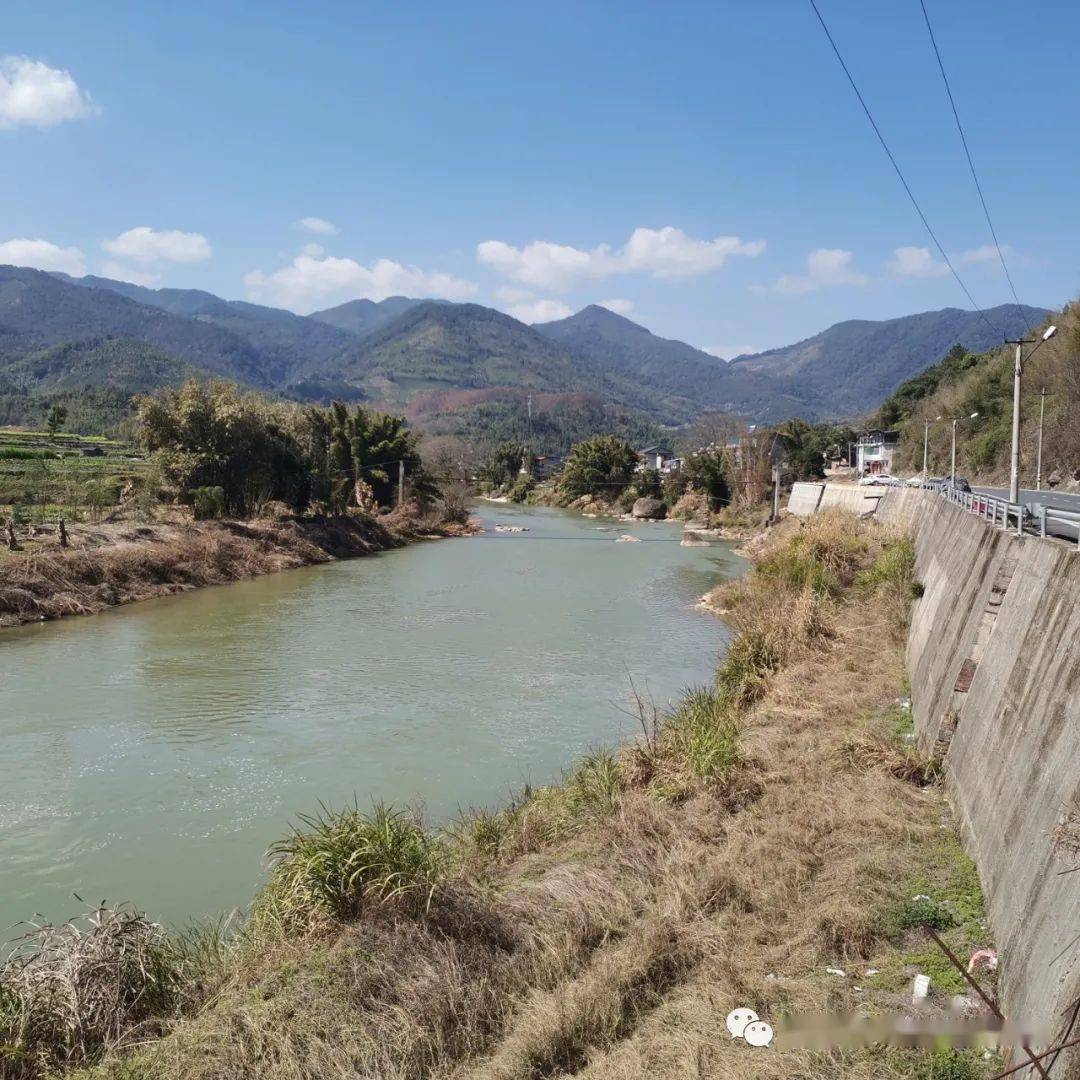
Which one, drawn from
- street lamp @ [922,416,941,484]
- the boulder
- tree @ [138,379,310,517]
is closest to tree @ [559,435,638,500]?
the boulder

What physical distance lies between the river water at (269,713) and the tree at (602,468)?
53323 millimetres

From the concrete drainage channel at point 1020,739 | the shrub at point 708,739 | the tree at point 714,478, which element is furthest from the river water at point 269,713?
the tree at point 714,478

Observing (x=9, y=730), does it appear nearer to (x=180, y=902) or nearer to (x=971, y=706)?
(x=180, y=902)

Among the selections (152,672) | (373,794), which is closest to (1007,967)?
(373,794)

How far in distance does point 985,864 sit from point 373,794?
328 inches

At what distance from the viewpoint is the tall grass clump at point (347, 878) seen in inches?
287

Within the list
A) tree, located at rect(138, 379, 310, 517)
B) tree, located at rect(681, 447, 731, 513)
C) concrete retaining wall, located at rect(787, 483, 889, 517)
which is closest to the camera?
tree, located at rect(138, 379, 310, 517)

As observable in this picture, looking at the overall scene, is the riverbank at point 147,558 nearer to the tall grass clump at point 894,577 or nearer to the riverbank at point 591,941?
the riverbank at point 591,941

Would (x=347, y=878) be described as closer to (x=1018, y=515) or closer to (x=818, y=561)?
(x=1018, y=515)

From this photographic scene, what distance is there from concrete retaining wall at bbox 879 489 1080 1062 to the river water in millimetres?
6052

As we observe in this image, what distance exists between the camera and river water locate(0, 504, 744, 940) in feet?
36.1

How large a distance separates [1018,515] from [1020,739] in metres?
4.54

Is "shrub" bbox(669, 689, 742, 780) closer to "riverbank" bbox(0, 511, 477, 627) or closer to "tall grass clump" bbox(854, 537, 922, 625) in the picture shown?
"tall grass clump" bbox(854, 537, 922, 625)

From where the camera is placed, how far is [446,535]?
61.3 metres
